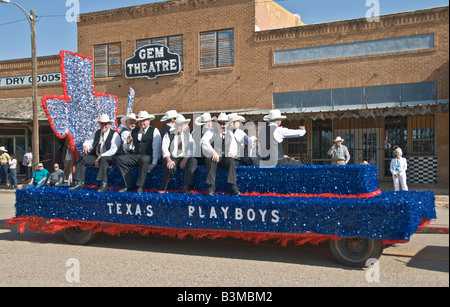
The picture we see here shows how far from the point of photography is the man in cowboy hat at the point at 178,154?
7.08 m

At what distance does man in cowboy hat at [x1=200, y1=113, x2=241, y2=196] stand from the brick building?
888 cm

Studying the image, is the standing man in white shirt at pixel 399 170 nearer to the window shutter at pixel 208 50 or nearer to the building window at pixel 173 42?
the window shutter at pixel 208 50

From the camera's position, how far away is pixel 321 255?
6.44 metres

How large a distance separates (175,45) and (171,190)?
45.7 ft

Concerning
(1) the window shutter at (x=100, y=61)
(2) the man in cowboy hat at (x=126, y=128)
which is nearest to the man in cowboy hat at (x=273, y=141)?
(2) the man in cowboy hat at (x=126, y=128)

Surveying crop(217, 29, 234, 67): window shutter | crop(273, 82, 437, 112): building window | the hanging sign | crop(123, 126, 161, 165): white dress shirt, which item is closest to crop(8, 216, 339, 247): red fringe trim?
crop(123, 126, 161, 165): white dress shirt

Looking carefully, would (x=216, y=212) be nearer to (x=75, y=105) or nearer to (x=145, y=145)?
(x=145, y=145)

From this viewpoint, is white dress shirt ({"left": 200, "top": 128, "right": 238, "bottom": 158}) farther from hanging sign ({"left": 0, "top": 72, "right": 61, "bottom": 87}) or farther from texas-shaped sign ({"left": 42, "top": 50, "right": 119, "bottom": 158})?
hanging sign ({"left": 0, "top": 72, "right": 61, "bottom": 87})

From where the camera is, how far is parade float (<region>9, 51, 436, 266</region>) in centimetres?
557

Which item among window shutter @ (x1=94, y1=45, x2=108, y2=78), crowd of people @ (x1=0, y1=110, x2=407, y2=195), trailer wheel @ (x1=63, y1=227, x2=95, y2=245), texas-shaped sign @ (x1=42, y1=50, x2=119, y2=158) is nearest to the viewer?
crowd of people @ (x1=0, y1=110, x2=407, y2=195)

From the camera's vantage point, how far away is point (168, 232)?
6793mm

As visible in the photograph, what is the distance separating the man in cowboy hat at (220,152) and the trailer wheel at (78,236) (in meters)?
2.31
